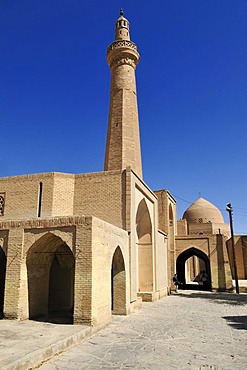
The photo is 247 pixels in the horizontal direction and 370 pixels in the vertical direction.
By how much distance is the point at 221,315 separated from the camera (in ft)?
40.2

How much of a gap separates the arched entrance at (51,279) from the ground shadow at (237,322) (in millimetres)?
4984

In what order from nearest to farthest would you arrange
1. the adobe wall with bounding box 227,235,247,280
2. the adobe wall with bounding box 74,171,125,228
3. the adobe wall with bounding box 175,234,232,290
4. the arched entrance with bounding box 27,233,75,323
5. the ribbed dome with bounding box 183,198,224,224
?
the arched entrance with bounding box 27,233,75,323, the adobe wall with bounding box 74,171,125,228, the adobe wall with bounding box 175,234,232,290, the adobe wall with bounding box 227,235,247,280, the ribbed dome with bounding box 183,198,224,224

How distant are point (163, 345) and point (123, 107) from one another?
13544 mm

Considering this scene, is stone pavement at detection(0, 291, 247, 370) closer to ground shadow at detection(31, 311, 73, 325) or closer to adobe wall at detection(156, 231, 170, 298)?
ground shadow at detection(31, 311, 73, 325)

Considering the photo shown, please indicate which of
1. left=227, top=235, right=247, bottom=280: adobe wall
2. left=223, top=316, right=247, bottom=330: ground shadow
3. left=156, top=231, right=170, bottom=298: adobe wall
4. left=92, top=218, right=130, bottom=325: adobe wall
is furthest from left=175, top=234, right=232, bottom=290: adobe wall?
left=92, top=218, right=130, bottom=325: adobe wall

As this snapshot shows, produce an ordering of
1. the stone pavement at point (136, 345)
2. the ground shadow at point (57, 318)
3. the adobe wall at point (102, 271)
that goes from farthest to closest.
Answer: the ground shadow at point (57, 318) < the adobe wall at point (102, 271) < the stone pavement at point (136, 345)

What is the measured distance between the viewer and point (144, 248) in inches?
675

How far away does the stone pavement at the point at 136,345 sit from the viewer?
19.6 feet

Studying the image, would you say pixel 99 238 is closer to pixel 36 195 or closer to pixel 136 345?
pixel 136 345

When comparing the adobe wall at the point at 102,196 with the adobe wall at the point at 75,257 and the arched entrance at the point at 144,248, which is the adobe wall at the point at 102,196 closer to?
the adobe wall at the point at 75,257

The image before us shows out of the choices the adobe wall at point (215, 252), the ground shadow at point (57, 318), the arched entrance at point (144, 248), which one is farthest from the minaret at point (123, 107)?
the adobe wall at point (215, 252)

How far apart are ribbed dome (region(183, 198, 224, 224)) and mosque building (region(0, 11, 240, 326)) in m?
14.2

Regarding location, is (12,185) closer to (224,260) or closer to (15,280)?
(15,280)

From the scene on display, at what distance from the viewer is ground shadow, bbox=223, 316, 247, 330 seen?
393 inches
